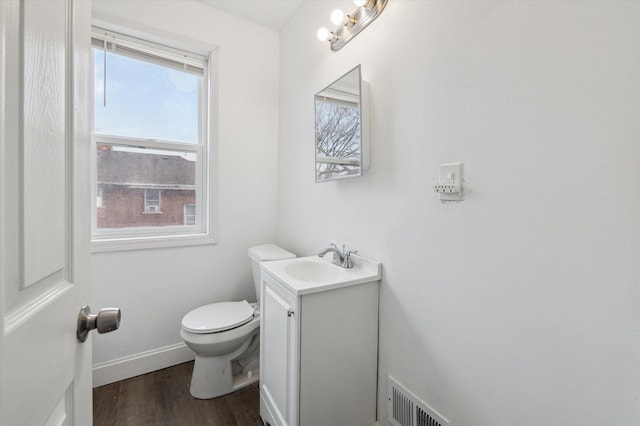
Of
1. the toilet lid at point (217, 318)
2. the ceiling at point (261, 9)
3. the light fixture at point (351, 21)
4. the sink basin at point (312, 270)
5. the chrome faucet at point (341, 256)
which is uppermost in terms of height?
the ceiling at point (261, 9)

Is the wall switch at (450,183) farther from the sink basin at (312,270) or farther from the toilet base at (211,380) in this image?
the toilet base at (211,380)

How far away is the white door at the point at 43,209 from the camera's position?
0.32m

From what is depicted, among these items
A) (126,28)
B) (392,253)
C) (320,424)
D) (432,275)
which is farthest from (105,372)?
(126,28)

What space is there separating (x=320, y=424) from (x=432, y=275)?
79 centimetres

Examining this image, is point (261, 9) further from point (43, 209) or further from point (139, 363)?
point (139, 363)

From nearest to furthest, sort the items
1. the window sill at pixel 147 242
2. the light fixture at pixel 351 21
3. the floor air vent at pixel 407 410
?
the floor air vent at pixel 407 410 → the light fixture at pixel 351 21 → the window sill at pixel 147 242

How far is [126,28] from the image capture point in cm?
173

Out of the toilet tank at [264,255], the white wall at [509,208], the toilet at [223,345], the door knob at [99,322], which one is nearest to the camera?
the door knob at [99,322]

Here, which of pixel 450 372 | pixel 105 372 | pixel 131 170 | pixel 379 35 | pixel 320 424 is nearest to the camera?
pixel 450 372

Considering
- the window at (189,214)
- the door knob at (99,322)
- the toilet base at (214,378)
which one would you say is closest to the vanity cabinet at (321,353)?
the toilet base at (214,378)

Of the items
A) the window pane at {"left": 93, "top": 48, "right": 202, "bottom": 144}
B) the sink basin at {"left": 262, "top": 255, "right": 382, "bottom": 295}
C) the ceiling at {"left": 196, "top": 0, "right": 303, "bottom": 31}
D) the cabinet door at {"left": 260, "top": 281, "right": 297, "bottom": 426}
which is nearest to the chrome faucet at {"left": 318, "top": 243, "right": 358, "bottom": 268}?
the sink basin at {"left": 262, "top": 255, "right": 382, "bottom": 295}

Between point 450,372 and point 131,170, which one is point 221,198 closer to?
point 131,170

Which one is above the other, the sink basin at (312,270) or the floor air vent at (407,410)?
the sink basin at (312,270)

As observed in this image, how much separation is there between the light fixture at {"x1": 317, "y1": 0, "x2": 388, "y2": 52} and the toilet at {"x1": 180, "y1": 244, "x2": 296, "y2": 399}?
1.32 metres
